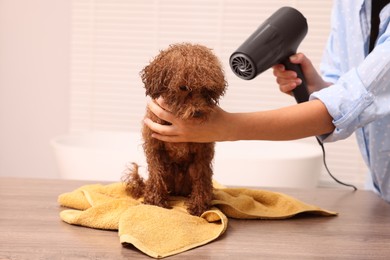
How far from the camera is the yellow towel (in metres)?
0.95

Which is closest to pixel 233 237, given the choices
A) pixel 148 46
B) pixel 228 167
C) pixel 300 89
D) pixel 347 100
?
pixel 347 100

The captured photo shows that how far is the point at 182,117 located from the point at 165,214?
A: 19 centimetres

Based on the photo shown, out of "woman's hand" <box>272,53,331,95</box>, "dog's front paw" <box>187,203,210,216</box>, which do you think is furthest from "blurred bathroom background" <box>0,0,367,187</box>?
"dog's front paw" <box>187,203,210,216</box>

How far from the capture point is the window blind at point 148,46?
268 centimetres

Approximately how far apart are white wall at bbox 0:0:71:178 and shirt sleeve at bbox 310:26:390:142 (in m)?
2.14

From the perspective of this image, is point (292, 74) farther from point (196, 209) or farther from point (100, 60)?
point (100, 60)

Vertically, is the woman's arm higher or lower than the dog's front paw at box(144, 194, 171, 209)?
higher

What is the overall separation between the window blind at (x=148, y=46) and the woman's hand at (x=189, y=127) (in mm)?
1713

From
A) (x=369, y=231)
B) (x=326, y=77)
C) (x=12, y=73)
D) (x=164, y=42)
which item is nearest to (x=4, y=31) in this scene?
(x=12, y=73)

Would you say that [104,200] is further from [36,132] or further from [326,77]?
[36,132]

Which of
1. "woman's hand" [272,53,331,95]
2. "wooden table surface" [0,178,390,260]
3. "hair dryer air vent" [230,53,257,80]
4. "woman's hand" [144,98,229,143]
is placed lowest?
"wooden table surface" [0,178,390,260]

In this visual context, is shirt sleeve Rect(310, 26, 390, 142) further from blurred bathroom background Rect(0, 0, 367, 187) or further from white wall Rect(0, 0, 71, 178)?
A: white wall Rect(0, 0, 71, 178)

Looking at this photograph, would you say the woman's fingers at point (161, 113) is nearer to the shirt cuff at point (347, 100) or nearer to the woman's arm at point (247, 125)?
the woman's arm at point (247, 125)

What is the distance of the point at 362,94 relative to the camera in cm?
107
